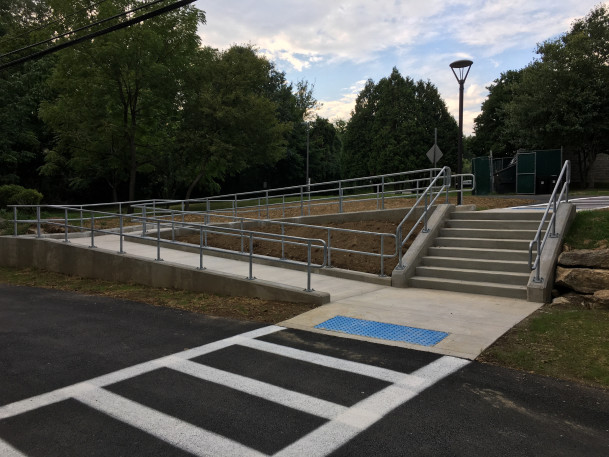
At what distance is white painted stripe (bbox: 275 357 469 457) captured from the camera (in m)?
3.35

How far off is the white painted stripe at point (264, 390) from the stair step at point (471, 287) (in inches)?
198

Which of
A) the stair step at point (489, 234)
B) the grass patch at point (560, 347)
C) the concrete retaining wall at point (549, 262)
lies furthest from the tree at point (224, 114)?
the grass patch at point (560, 347)

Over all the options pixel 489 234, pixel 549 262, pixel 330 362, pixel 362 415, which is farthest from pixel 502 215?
pixel 362 415

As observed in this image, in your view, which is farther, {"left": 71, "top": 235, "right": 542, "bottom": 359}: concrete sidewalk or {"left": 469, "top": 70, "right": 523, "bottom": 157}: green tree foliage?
{"left": 469, "top": 70, "right": 523, "bottom": 157}: green tree foliage

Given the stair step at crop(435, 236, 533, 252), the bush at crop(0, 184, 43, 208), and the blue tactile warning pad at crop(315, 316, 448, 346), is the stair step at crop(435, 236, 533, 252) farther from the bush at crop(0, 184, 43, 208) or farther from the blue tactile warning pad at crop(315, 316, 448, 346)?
the bush at crop(0, 184, 43, 208)

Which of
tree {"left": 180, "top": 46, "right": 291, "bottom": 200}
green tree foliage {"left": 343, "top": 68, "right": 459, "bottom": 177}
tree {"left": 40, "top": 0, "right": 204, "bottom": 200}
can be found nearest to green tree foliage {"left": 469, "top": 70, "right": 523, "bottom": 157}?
green tree foliage {"left": 343, "top": 68, "right": 459, "bottom": 177}

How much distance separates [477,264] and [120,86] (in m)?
19.1

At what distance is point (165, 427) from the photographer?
366 centimetres

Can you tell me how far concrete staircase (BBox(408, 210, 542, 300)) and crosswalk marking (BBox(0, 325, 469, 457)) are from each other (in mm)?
3636

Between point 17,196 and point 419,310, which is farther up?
point 17,196

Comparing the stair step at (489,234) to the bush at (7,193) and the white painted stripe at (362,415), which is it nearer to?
the white painted stripe at (362,415)

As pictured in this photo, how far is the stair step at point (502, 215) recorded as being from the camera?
32.7ft

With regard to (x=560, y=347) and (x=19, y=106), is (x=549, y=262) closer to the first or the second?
(x=560, y=347)

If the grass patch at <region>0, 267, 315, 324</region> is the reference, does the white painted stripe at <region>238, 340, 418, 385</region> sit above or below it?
above
